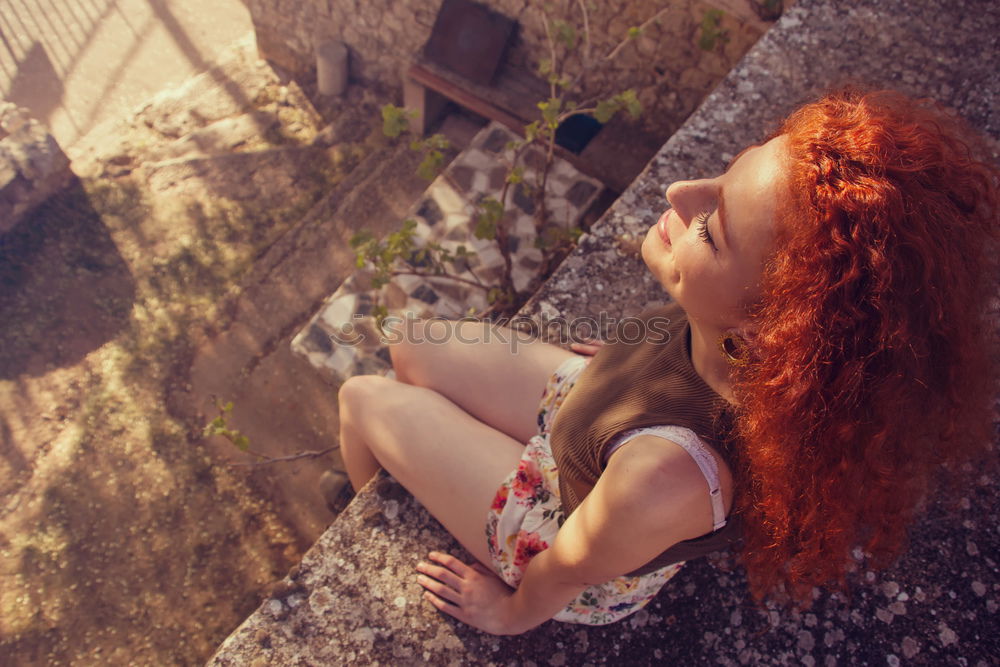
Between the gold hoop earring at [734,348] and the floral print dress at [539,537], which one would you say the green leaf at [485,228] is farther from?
the gold hoop earring at [734,348]

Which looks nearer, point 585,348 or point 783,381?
point 783,381

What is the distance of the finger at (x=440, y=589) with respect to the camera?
5.82 ft

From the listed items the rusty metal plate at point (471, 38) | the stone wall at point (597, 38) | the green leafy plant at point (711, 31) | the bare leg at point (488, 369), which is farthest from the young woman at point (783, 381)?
the rusty metal plate at point (471, 38)

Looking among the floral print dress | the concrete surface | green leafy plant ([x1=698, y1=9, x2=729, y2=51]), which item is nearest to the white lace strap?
the floral print dress

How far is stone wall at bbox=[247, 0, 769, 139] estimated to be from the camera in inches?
143

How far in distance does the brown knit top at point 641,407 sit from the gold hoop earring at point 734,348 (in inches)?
4.2

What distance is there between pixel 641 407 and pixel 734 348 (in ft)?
0.74

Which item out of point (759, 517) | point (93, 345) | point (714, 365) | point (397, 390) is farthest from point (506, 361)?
point (93, 345)

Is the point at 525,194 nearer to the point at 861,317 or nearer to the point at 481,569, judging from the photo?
the point at 481,569

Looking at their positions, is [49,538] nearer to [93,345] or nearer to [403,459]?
[93,345]

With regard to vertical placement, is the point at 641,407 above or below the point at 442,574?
above

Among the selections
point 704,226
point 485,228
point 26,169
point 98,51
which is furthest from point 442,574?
point 98,51

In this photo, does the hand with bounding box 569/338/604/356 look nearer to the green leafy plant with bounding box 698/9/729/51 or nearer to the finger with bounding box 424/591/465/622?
the finger with bounding box 424/591/465/622

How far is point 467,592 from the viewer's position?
1.77 metres
